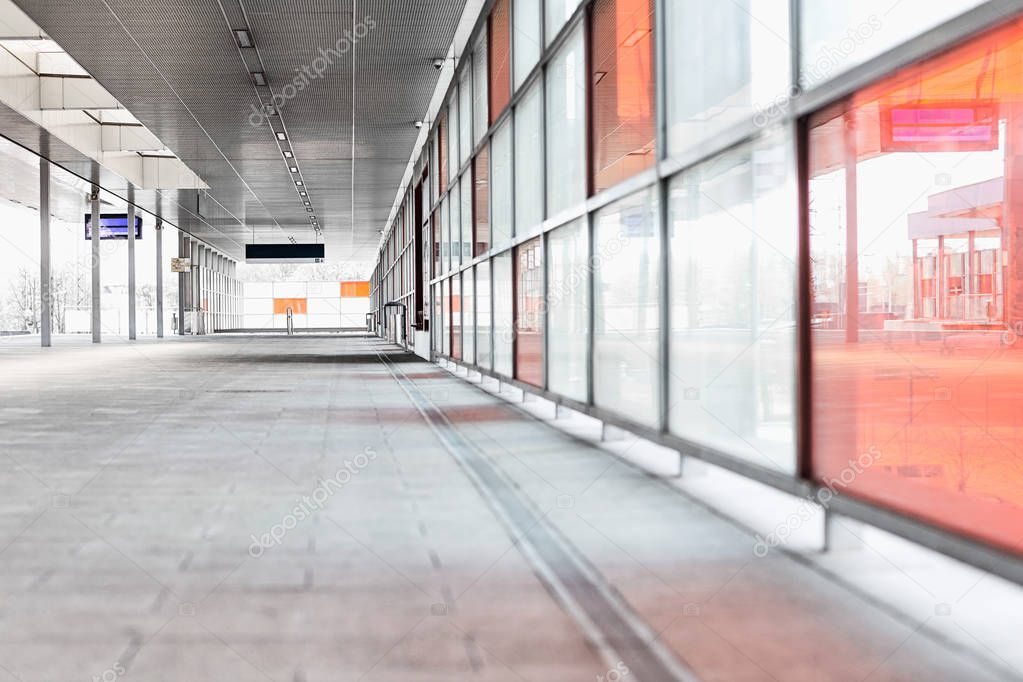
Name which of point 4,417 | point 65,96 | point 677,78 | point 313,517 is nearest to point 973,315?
point 677,78

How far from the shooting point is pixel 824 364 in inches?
174

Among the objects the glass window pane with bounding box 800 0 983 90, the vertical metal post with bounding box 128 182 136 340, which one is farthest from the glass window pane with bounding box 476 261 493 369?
the vertical metal post with bounding box 128 182 136 340

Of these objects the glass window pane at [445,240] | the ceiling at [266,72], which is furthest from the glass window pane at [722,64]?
the glass window pane at [445,240]

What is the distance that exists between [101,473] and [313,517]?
6.96ft

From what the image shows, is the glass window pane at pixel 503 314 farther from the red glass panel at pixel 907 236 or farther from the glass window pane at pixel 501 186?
the red glass panel at pixel 907 236

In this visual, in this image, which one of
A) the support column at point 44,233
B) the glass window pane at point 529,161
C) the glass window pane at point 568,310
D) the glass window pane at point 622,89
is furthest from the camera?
the support column at point 44,233

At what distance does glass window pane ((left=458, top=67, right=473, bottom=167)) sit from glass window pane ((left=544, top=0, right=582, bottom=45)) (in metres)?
5.80

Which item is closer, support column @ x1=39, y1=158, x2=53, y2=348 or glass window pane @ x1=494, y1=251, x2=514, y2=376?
glass window pane @ x1=494, y1=251, x2=514, y2=376

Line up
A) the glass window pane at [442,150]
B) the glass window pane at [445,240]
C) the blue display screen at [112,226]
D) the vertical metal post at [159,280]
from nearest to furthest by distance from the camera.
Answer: the glass window pane at [445,240] → the glass window pane at [442,150] → the blue display screen at [112,226] → the vertical metal post at [159,280]

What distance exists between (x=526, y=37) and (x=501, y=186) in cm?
243

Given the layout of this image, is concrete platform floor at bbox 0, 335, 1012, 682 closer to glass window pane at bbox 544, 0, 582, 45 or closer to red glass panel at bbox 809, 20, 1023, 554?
red glass panel at bbox 809, 20, 1023, 554

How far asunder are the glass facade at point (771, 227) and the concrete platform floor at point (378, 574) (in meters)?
0.68

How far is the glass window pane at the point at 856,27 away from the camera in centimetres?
349

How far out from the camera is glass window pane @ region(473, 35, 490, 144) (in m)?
13.9
